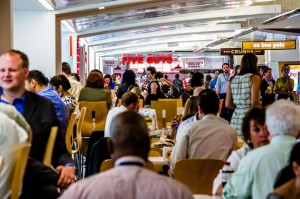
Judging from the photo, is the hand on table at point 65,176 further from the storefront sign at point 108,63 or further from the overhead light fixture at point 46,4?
the storefront sign at point 108,63

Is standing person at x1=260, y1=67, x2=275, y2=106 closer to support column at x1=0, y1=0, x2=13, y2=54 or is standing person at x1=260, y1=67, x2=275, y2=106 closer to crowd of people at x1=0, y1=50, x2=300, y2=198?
support column at x1=0, y1=0, x2=13, y2=54

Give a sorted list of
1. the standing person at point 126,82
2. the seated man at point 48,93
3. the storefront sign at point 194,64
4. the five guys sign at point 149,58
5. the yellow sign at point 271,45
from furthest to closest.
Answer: the storefront sign at point 194,64
the five guys sign at point 149,58
the yellow sign at point 271,45
the standing person at point 126,82
the seated man at point 48,93

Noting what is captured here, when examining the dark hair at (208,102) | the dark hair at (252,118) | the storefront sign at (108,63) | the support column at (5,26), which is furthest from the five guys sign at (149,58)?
the dark hair at (252,118)

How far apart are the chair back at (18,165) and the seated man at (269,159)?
110cm

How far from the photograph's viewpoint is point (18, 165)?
10.9 ft

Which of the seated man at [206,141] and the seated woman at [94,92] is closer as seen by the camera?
the seated man at [206,141]

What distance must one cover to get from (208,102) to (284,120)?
192 cm

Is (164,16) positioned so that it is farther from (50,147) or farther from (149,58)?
(149,58)

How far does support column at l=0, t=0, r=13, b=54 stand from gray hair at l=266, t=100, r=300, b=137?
641 centimetres

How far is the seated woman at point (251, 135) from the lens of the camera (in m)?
3.75

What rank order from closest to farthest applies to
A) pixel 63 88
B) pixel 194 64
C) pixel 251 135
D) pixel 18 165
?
pixel 18 165 → pixel 251 135 → pixel 63 88 → pixel 194 64

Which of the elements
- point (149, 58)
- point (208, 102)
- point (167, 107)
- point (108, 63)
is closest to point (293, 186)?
point (208, 102)

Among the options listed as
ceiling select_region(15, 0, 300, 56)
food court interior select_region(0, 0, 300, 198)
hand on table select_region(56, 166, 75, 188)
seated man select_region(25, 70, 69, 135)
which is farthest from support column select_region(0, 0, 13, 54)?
hand on table select_region(56, 166, 75, 188)

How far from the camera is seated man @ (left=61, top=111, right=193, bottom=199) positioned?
2086mm
